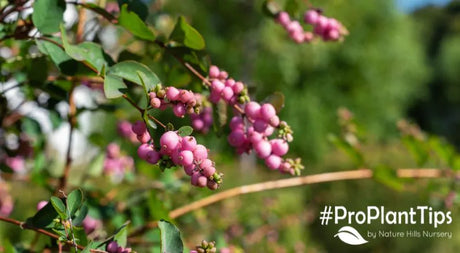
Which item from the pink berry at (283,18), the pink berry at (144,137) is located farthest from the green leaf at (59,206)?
the pink berry at (283,18)

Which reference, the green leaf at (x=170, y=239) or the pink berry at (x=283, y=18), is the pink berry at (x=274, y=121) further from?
the pink berry at (x=283, y=18)

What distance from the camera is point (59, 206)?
Answer: 0.66 m

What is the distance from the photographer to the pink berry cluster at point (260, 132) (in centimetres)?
73

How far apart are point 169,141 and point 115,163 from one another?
4.01 ft

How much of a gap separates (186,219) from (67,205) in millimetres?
1008

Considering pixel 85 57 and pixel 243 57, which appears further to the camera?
pixel 243 57

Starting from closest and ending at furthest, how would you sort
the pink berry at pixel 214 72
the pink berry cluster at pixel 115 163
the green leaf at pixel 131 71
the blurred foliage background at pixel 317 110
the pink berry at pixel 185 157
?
the pink berry at pixel 185 157, the green leaf at pixel 131 71, the pink berry at pixel 214 72, the pink berry cluster at pixel 115 163, the blurred foliage background at pixel 317 110

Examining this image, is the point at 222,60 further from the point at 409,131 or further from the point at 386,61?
the point at 409,131

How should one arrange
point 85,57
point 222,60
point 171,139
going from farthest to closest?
point 222,60 < point 85,57 < point 171,139

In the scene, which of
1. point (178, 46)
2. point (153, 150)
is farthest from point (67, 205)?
point (178, 46)

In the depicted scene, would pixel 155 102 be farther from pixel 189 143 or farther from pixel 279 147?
pixel 279 147

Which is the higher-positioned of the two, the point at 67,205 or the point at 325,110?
the point at 325,110

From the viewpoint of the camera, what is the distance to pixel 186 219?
1.66 metres

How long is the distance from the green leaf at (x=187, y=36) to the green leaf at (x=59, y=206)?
0.29 meters
